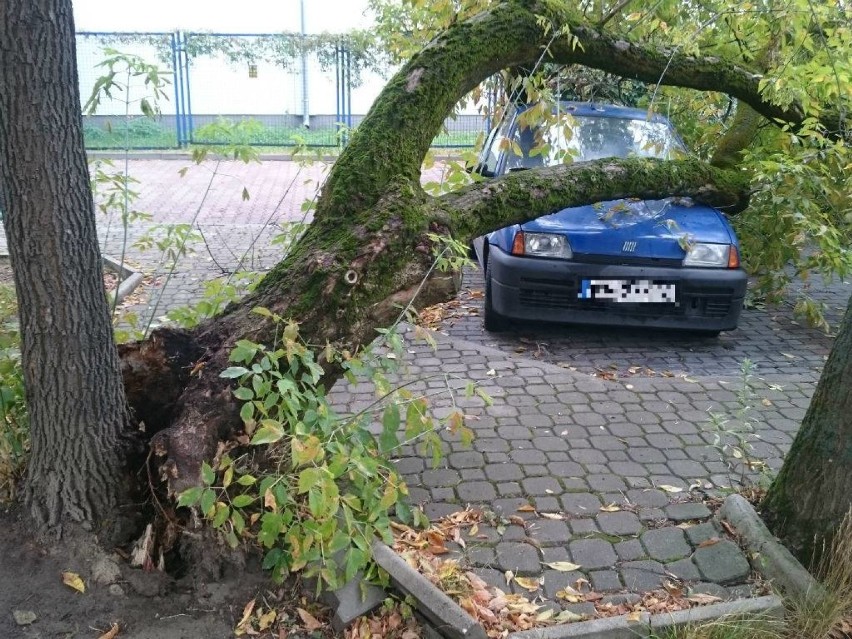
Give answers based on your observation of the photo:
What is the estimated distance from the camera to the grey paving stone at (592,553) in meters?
3.40

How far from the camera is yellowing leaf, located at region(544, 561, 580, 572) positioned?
3.35 meters

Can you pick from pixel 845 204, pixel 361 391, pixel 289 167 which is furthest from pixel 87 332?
pixel 289 167

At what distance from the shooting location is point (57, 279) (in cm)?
279

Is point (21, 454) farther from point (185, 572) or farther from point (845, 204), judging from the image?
point (845, 204)

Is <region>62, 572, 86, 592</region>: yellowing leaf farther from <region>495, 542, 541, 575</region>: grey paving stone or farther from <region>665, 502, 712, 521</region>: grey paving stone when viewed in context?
<region>665, 502, 712, 521</region>: grey paving stone

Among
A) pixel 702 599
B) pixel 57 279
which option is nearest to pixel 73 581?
pixel 57 279

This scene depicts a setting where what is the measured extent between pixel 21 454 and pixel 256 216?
9.38 meters

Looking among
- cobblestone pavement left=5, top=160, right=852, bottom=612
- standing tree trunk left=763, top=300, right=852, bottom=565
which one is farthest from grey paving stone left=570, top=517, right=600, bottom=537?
standing tree trunk left=763, top=300, right=852, bottom=565

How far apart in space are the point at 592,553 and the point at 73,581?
218cm

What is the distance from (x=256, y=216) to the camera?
12.3 m

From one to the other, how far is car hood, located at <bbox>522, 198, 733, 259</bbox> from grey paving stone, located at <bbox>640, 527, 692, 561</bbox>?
2.60 metres

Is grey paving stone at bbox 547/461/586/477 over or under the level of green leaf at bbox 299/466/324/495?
under

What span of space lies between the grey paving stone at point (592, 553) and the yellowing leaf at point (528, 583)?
10.2 inches

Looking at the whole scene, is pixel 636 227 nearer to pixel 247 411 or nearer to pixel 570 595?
pixel 570 595
